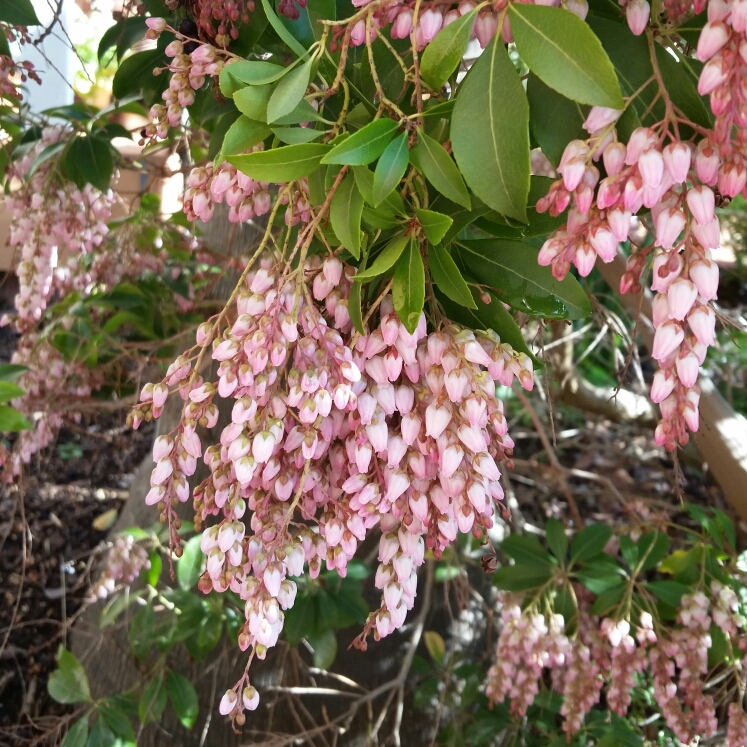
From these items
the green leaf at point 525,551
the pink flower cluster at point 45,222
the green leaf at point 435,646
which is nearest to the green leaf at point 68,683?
the pink flower cluster at point 45,222

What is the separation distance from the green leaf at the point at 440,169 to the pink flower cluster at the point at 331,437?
0.11 meters

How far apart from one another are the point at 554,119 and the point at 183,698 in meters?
1.44

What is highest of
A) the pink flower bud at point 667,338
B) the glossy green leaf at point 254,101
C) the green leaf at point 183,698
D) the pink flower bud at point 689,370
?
the glossy green leaf at point 254,101

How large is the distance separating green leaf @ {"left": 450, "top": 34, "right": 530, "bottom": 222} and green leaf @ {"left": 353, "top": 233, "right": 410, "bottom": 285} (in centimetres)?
9

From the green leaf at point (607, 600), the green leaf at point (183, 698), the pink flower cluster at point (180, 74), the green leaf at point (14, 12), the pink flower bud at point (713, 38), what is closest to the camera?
the pink flower bud at point (713, 38)

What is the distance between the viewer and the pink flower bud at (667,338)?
0.49 m

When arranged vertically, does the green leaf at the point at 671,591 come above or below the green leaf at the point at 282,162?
below

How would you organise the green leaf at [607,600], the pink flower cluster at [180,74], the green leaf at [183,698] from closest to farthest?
the pink flower cluster at [180,74] → the green leaf at [607,600] → the green leaf at [183,698]

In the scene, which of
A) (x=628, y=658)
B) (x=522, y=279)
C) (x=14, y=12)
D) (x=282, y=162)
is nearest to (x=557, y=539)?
(x=628, y=658)

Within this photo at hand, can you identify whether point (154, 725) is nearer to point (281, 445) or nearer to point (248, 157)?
point (281, 445)

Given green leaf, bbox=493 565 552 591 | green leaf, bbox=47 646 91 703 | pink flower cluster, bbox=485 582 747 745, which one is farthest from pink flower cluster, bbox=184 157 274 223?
green leaf, bbox=47 646 91 703

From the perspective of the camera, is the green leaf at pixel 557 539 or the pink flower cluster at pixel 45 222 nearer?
the pink flower cluster at pixel 45 222

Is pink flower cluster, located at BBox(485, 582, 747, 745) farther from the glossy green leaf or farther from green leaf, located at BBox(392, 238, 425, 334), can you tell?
the glossy green leaf

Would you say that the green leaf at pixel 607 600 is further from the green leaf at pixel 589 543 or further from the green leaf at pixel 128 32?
the green leaf at pixel 128 32
